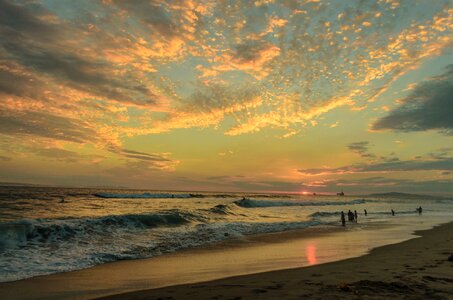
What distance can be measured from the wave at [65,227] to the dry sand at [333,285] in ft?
38.0

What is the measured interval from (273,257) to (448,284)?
24.7ft

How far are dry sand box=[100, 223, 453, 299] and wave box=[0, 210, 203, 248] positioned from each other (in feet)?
38.0

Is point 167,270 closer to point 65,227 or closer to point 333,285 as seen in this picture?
point 333,285

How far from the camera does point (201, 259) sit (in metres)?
14.4

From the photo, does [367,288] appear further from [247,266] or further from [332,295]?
[247,266]

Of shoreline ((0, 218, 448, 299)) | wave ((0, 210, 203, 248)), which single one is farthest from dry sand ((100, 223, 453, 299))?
wave ((0, 210, 203, 248))

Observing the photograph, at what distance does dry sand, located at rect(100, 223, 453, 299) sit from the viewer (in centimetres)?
766

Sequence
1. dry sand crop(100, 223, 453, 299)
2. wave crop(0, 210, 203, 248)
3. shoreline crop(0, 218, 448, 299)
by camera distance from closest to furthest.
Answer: dry sand crop(100, 223, 453, 299) < shoreline crop(0, 218, 448, 299) < wave crop(0, 210, 203, 248)

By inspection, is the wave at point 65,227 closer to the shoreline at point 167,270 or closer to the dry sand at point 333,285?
the shoreline at point 167,270

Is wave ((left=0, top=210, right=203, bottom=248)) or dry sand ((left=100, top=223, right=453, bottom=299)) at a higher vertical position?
wave ((left=0, top=210, right=203, bottom=248))

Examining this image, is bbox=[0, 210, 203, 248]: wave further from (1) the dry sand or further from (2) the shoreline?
(1) the dry sand

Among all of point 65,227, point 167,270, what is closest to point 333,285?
point 167,270

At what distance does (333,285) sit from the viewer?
8508 millimetres

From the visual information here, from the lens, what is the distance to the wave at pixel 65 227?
17234mm
